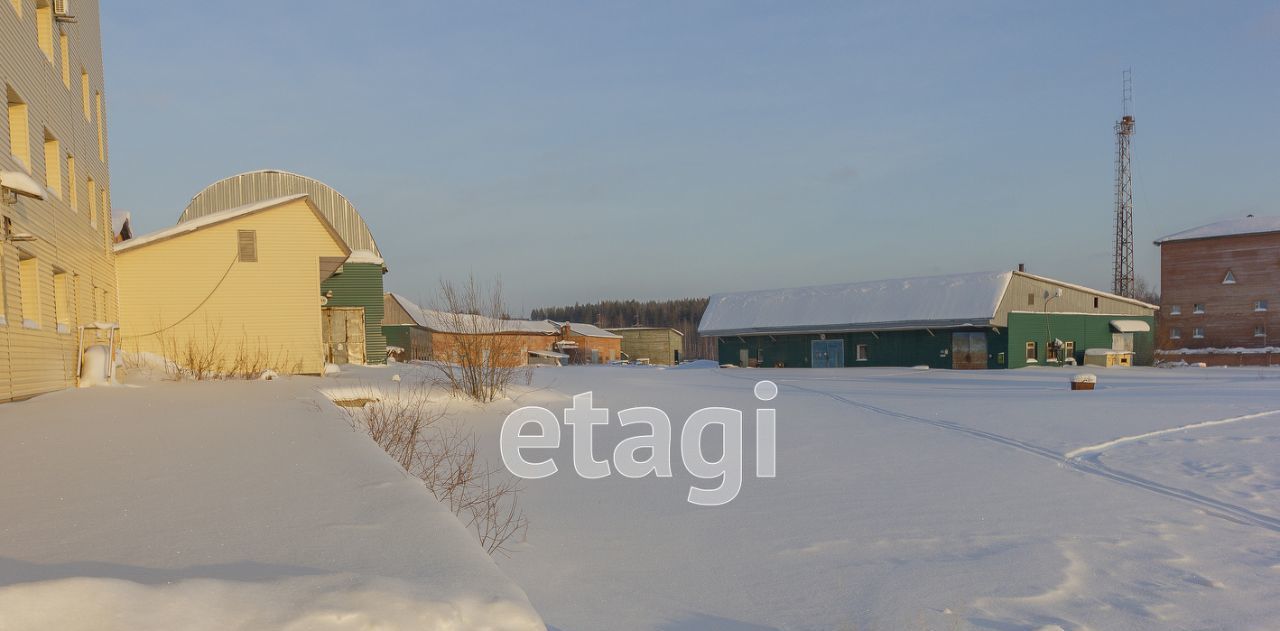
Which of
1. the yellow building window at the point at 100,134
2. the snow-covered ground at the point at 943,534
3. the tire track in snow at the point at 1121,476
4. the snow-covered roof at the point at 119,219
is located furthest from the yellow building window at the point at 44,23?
the tire track in snow at the point at 1121,476

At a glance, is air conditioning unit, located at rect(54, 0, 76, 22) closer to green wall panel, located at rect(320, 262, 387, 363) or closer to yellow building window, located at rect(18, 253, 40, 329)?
yellow building window, located at rect(18, 253, 40, 329)

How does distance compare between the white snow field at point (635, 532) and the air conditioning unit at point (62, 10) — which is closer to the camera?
the white snow field at point (635, 532)

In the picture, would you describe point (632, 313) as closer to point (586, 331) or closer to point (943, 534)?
point (586, 331)

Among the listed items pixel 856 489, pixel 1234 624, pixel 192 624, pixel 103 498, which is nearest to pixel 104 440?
pixel 103 498

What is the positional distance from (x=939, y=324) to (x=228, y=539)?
33744 mm

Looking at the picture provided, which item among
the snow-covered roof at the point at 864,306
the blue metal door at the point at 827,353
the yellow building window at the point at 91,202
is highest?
the yellow building window at the point at 91,202

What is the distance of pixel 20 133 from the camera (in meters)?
12.2

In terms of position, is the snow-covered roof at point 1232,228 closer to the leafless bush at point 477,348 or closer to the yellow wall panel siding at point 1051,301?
the yellow wall panel siding at point 1051,301

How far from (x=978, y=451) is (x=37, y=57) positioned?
1630cm

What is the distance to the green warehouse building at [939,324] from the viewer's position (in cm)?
3378

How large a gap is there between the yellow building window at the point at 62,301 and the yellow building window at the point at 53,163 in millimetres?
1451

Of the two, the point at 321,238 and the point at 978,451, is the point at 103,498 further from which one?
the point at 321,238

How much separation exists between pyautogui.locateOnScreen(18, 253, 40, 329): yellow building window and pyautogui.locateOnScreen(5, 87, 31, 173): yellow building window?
1.44 meters

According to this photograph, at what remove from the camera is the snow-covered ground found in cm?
→ 571
